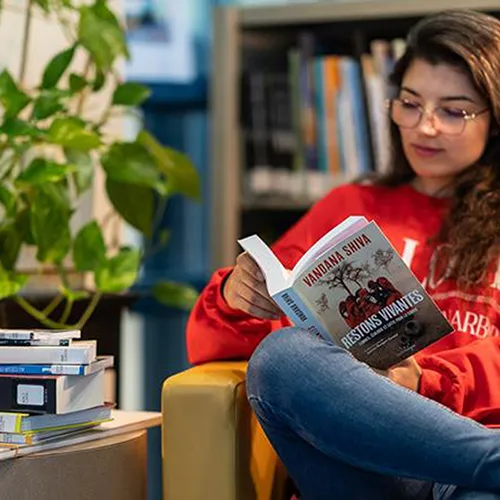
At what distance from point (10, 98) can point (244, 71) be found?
95cm

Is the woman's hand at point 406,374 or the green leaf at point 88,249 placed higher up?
the green leaf at point 88,249

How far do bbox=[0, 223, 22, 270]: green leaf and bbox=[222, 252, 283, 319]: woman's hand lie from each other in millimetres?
492

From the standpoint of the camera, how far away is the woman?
5.22ft

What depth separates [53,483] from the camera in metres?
1.74

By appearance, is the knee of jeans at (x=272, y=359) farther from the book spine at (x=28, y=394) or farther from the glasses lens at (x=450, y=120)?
the glasses lens at (x=450, y=120)

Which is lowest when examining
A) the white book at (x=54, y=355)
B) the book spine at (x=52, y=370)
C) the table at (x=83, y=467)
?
the table at (x=83, y=467)

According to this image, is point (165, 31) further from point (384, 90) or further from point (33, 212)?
point (33, 212)

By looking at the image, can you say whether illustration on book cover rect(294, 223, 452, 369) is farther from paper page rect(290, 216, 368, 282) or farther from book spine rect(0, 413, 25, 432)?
book spine rect(0, 413, 25, 432)

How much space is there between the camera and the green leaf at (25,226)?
217cm

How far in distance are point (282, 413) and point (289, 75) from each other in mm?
1401

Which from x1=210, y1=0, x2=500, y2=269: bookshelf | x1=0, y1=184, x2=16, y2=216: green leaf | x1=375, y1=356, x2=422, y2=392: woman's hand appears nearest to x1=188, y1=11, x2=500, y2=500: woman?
x1=375, y1=356, x2=422, y2=392: woman's hand

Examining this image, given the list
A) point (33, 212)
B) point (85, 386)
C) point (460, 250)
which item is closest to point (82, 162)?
point (33, 212)

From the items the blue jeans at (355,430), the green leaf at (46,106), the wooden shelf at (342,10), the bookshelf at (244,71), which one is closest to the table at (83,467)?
the blue jeans at (355,430)

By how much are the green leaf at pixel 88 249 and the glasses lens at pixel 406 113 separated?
60 centimetres
